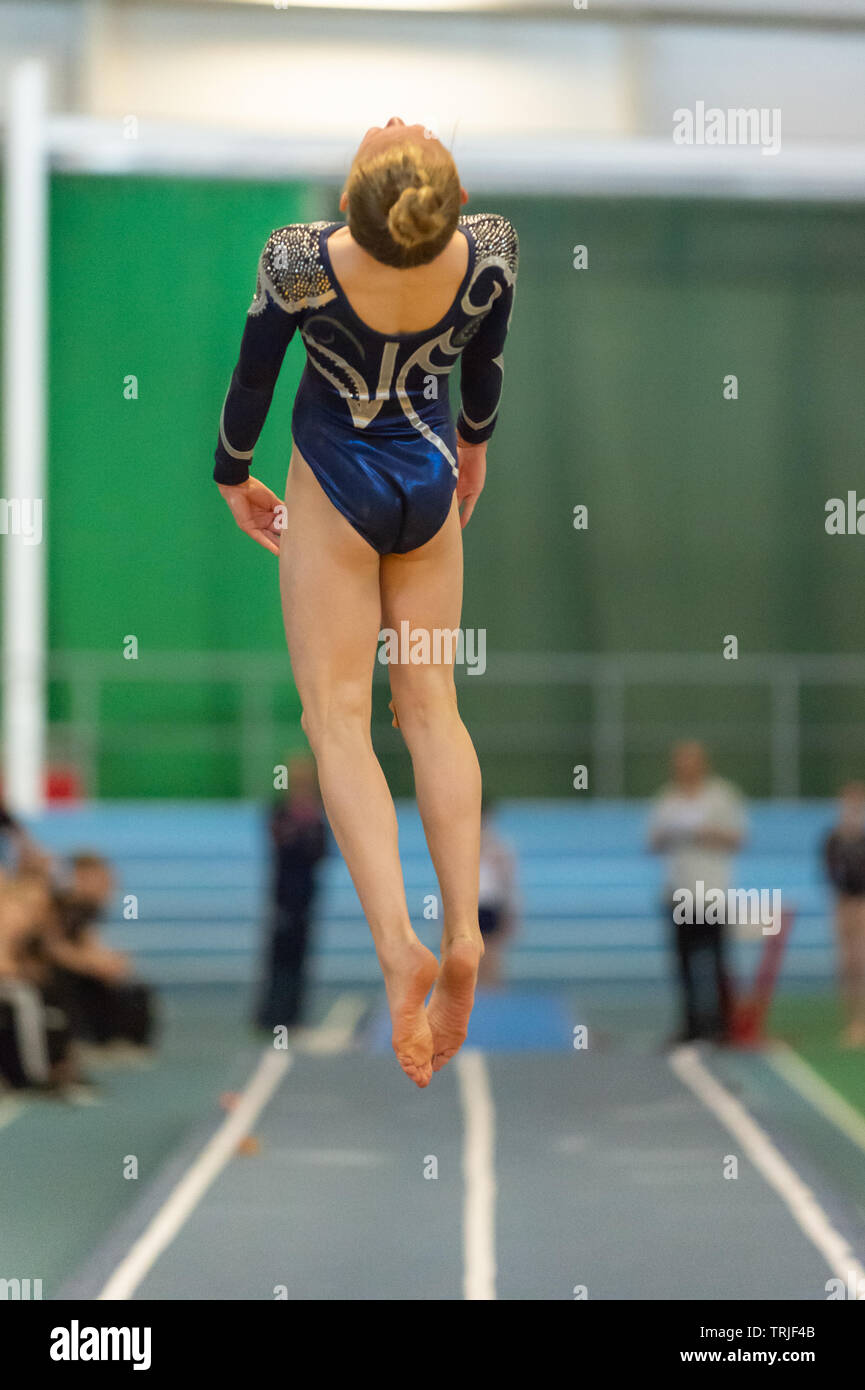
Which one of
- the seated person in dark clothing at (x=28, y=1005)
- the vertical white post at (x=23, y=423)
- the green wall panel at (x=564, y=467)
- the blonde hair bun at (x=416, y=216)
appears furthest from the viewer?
the green wall panel at (x=564, y=467)

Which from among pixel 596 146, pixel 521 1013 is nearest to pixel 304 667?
pixel 521 1013

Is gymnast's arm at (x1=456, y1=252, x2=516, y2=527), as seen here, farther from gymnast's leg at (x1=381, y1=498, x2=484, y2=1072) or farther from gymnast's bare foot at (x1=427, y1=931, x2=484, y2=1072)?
gymnast's bare foot at (x1=427, y1=931, x2=484, y2=1072)

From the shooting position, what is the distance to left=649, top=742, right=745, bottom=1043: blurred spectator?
8227 millimetres

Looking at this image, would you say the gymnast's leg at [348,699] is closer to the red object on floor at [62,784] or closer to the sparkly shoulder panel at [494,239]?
the sparkly shoulder panel at [494,239]

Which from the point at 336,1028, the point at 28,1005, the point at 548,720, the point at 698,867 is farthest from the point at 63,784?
the point at 698,867

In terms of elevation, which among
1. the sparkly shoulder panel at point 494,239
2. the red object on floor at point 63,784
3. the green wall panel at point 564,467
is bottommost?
the sparkly shoulder panel at point 494,239

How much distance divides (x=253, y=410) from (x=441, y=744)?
0.62 meters

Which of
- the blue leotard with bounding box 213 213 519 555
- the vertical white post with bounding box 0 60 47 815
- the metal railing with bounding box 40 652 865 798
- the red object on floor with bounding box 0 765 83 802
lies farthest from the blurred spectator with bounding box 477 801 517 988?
the blue leotard with bounding box 213 213 519 555

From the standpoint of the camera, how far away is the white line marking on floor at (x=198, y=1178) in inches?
188

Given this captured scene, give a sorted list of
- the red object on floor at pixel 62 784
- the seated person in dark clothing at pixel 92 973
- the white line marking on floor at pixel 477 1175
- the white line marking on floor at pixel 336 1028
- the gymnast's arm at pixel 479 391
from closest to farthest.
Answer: the gymnast's arm at pixel 479 391 < the white line marking on floor at pixel 477 1175 < the seated person in dark clothing at pixel 92 973 < the white line marking on floor at pixel 336 1028 < the red object on floor at pixel 62 784

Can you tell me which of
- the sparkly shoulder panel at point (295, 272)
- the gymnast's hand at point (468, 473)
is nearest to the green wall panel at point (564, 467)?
the gymnast's hand at point (468, 473)

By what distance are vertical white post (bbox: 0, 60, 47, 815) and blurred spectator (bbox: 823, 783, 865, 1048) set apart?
17.0ft

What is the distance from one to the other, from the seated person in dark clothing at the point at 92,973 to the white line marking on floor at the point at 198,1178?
96 cm

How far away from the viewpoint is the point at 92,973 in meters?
8.09
